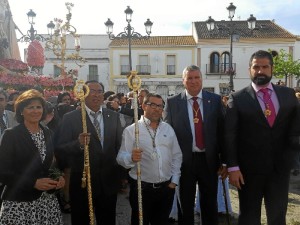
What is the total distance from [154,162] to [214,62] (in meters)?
33.0

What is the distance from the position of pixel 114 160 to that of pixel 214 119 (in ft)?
4.03

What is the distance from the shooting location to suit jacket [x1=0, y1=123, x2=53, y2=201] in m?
3.34

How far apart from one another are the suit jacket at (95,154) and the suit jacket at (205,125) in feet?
2.48

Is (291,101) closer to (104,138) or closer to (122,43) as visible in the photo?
(104,138)

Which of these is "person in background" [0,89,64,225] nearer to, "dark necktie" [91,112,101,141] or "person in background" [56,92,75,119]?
"dark necktie" [91,112,101,141]

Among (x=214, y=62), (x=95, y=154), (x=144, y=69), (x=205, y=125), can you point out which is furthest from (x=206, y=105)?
(x=144, y=69)

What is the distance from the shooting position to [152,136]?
3939 mm

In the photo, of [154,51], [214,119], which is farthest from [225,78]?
[214,119]

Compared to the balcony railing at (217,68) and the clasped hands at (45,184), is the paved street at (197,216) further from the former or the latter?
the balcony railing at (217,68)

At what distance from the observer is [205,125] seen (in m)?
4.13

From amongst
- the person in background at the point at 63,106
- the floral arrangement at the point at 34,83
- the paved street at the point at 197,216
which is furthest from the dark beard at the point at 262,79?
the floral arrangement at the point at 34,83

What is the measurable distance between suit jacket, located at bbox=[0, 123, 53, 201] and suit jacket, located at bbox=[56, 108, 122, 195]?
428mm

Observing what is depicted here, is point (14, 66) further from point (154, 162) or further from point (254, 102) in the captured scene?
point (254, 102)

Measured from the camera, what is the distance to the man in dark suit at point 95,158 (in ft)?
12.9
